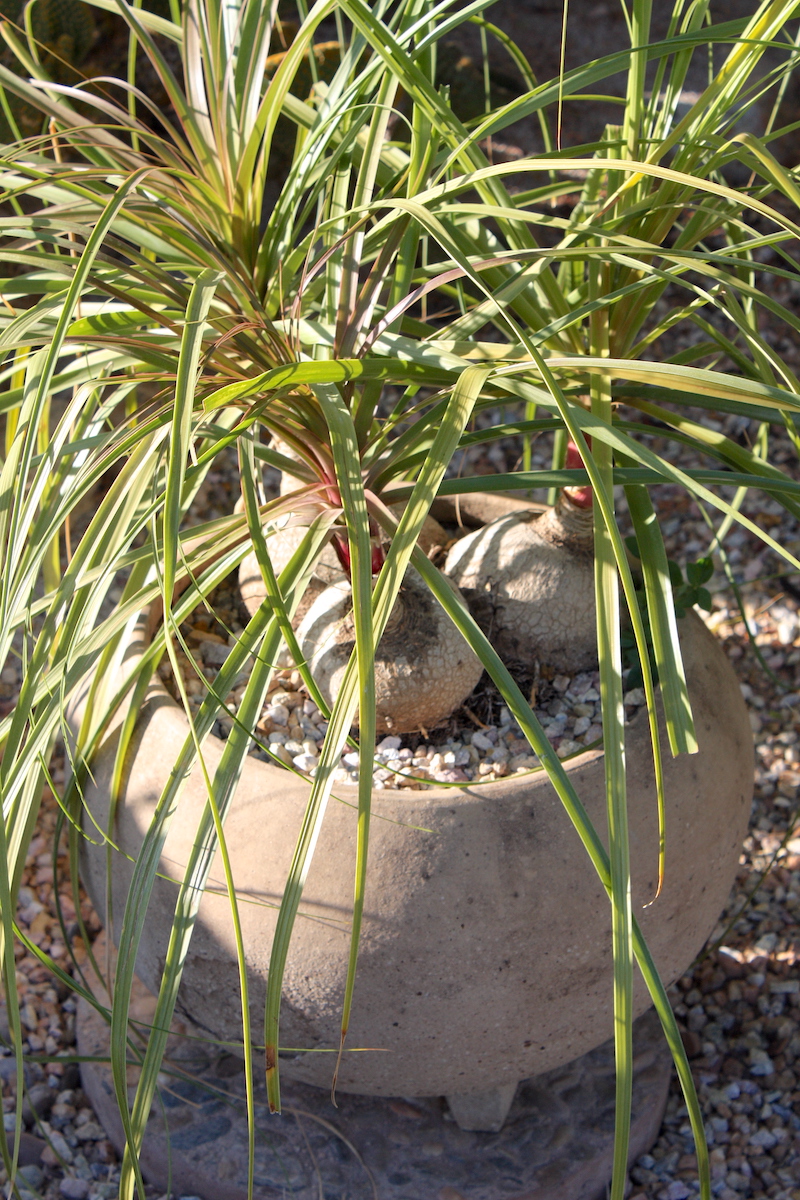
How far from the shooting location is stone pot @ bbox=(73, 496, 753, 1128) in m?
0.78

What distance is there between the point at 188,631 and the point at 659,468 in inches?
21.6

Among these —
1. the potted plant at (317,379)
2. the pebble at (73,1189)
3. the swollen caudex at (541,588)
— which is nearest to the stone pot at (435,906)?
the potted plant at (317,379)

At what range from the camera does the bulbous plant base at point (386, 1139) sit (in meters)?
1.03

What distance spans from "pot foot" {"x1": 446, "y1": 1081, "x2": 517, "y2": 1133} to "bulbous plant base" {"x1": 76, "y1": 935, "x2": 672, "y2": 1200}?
0.04 meters

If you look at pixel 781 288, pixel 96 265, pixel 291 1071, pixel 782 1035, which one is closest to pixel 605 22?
pixel 781 288

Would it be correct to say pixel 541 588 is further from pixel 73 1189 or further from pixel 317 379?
pixel 73 1189

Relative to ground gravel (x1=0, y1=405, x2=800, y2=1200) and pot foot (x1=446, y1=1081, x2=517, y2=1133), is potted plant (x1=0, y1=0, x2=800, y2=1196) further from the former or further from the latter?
pot foot (x1=446, y1=1081, x2=517, y2=1133)

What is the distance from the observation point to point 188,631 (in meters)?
1.02

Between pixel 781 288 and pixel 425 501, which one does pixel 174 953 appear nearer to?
pixel 425 501

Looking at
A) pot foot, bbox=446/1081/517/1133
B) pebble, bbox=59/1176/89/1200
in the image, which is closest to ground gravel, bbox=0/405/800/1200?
pebble, bbox=59/1176/89/1200

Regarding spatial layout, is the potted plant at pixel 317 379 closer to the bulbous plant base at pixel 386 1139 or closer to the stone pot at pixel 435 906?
the stone pot at pixel 435 906

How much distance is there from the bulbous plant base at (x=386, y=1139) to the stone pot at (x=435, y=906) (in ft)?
0.68

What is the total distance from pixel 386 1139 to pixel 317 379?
84cm

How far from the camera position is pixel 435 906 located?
2.56ft
